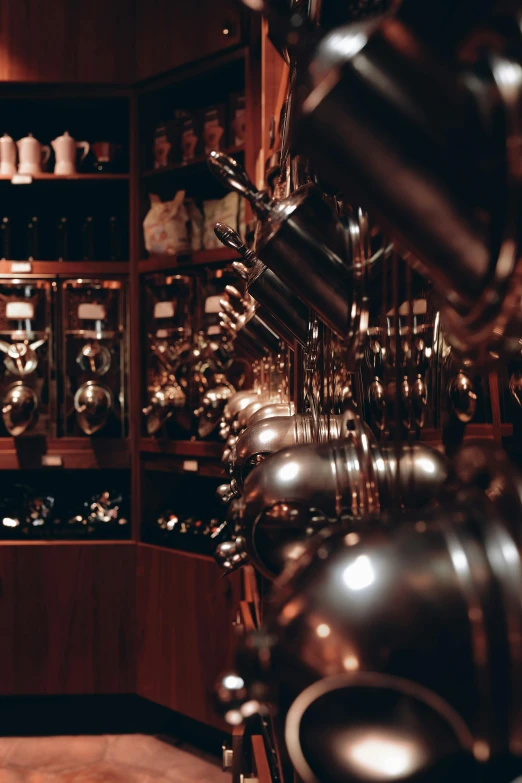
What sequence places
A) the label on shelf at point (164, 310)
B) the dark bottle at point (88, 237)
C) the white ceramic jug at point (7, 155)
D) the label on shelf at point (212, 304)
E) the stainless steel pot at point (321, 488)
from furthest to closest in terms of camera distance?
the dark bottle at point (88, 237)
the white ceramic jug at point (7, 155)
the label on shelf at point (164, 310)
the label on shelf at point (212, 304)
the stainless steel pot at point (321, 488)

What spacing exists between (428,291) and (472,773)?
393mm

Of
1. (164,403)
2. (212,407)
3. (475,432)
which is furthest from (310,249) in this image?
(164,403)

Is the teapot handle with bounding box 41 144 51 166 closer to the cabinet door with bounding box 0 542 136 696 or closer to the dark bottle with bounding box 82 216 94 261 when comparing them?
the dark bottle with bounding box 82 216 94 261

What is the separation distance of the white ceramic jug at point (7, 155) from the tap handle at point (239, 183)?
2681 millimetres

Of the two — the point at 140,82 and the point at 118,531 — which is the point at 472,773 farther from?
the point at 140,82

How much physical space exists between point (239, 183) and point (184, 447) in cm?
227

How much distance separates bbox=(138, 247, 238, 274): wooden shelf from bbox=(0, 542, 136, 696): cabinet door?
3.27ft

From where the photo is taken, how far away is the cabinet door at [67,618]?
289 cm

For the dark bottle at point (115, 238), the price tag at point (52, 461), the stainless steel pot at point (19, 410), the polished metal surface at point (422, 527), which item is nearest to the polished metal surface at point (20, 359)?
the stainless steel pot at point (19, 410)

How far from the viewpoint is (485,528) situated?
28cm

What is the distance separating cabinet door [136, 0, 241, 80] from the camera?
2668 millimetres

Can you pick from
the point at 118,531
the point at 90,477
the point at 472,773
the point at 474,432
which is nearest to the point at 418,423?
the point at 474,432

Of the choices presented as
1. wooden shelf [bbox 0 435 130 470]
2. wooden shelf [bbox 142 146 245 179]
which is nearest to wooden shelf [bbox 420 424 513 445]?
wooden shelf [bbox 142 146 245 179]

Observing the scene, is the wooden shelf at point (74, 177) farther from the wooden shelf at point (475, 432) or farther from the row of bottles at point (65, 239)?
the wooden shelf at point (475, 432)
